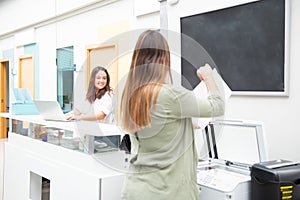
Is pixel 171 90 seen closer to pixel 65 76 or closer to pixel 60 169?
pixel 60 169

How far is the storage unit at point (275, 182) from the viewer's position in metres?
1.56

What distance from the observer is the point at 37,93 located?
6.41 metres

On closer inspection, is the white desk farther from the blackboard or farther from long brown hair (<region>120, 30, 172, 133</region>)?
the blackboard

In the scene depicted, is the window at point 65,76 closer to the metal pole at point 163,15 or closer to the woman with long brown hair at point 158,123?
the metal pole at point 163,15

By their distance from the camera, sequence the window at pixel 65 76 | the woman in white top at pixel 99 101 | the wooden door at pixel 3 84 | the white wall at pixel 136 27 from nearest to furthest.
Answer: the white wall at pixel 136 27, the woman in white top at pixel 99 101, the window at pixel 65 76, the wooden door at pixel 3 84

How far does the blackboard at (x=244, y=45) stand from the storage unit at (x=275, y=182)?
2.97 feet

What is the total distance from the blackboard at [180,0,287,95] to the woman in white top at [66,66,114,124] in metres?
0.77

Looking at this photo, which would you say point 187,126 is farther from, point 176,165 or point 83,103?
point 83,103

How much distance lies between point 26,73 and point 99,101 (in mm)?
4848

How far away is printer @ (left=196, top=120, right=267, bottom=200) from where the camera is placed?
5.47ft

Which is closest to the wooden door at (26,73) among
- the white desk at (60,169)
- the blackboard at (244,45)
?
the white desk at (60,169)

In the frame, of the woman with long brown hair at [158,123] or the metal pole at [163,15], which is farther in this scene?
the metal pole at [163,15]

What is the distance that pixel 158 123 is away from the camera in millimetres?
1380

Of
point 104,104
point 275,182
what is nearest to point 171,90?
point 275,182
